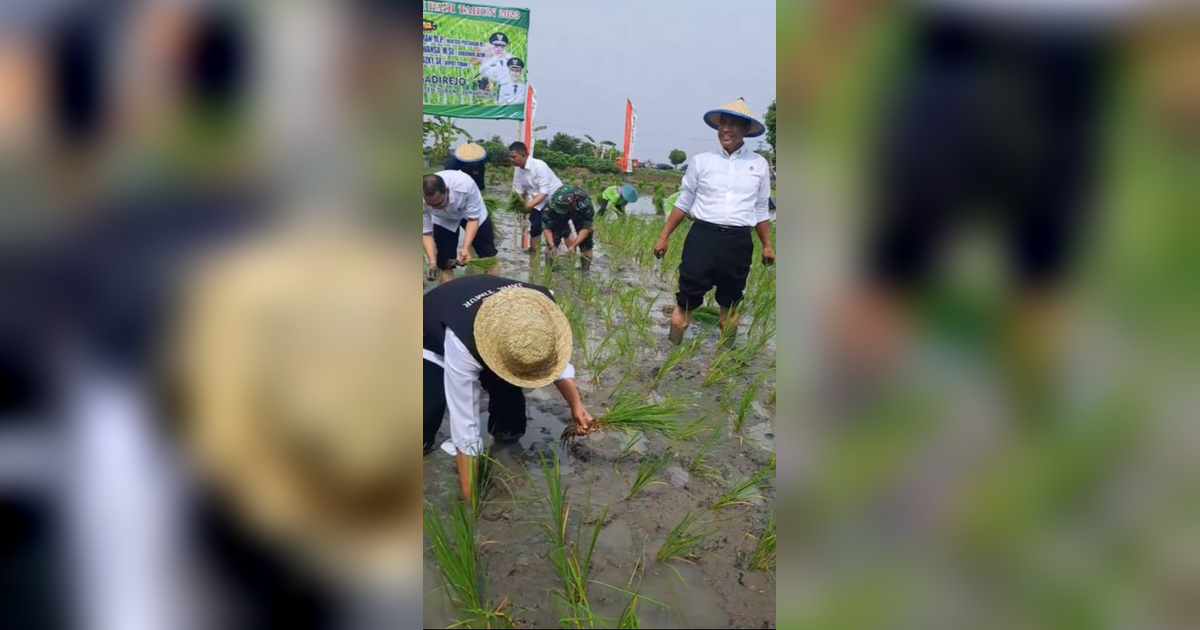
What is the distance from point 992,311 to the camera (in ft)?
2.58

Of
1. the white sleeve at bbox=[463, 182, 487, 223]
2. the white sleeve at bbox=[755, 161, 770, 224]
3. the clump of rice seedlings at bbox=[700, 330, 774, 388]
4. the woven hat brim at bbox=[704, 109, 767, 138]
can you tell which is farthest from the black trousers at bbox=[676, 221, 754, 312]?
the white sleeve at bbox=[463, 182, 487, 223]

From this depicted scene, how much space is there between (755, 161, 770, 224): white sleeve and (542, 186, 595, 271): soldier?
6.57ft

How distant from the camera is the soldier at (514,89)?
4.42 m

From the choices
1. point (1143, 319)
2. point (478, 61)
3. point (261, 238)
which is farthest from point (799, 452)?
point (478, 61)

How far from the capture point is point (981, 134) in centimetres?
76

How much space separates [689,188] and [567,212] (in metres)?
1.92

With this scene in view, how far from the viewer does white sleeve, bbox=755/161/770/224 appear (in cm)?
378

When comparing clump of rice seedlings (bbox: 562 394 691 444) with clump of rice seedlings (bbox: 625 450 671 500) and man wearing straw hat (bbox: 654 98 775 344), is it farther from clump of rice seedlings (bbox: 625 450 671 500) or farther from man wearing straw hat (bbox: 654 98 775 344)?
man wearing straw hat (bbox: 654 98 775 344)

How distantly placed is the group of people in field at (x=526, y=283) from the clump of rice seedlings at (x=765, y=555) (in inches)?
32.6

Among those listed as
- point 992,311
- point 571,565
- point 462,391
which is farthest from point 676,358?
point 992,311

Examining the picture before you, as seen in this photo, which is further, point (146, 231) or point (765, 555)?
point (765, 555)

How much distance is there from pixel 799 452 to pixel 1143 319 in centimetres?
45

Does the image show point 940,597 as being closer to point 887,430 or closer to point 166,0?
point 887,430

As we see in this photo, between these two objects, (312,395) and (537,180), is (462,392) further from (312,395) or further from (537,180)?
(537,180)
